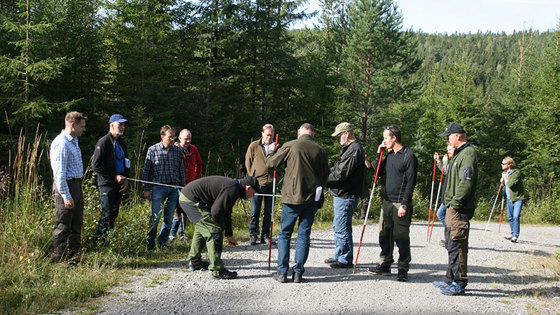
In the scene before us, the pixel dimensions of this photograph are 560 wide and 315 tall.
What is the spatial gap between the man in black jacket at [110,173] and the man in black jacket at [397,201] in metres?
3.80

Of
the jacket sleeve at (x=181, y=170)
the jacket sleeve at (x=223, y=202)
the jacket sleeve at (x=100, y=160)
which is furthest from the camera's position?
the jacket sleeve at (x=181, y=170)

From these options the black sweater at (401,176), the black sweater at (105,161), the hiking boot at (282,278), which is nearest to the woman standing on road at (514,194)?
the black sweater at (401,176)

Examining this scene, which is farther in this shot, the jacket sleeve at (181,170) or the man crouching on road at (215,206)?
the jacket sleeve at (181,170)

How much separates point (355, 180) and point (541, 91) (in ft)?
88.1

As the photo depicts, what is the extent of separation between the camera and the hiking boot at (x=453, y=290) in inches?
199

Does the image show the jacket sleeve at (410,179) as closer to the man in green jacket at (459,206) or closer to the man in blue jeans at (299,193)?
the man in green jacket at (459,206)

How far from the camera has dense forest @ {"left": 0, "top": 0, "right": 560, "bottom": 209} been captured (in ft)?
45.1

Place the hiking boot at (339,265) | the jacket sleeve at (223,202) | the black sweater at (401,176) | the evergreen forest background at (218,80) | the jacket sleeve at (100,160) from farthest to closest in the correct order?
the evergreen forest background at (218,80), the hiking boot at (339,265), the jacket sleeve at (100,160), the black sweater at (401,176), the jacket sleeve at (223,202)

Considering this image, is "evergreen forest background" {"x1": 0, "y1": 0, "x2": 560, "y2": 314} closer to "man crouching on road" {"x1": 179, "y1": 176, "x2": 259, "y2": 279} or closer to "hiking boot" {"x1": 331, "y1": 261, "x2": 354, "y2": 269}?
"hiking boot" {"x1": 331, "y1": 261, "x2": 354, "y2": 269}

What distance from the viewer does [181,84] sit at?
18.6 m

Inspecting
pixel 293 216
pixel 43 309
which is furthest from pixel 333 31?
pixel 43 309

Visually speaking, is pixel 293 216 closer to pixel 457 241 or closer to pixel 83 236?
pixel 457 241

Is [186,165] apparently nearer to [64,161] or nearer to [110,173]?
[110,173]

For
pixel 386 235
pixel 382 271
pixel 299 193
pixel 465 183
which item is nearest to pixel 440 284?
pixel 382 271
